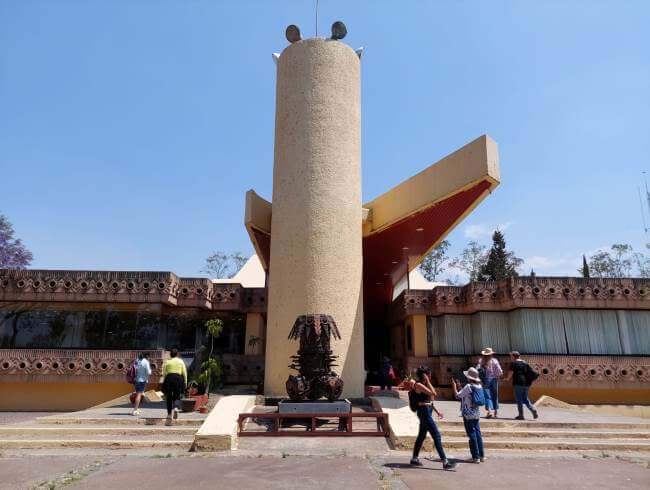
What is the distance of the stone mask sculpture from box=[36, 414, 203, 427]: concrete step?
222cm

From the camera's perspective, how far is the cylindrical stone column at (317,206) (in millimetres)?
13688

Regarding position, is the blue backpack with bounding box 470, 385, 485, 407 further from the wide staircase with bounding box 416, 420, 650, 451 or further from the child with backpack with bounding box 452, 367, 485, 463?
the wide staircase with bounding box 416, 420, 650, 451

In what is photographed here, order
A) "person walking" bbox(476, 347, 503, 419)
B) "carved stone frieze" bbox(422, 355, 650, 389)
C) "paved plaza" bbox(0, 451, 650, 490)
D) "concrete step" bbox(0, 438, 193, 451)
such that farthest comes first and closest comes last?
"carved stone frieze" bbox(422, 355, 650, 389) → "person walking" bbox(476, 347, 503, 419) → "concrete step" bbox(0, 438, 193, 451) → "paved plaza" bbox(0, 451, 650, 490)

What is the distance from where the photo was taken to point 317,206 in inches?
559

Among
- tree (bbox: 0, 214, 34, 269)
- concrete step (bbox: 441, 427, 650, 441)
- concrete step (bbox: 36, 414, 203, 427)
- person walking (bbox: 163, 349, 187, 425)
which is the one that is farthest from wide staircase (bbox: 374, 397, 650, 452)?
tree (bbox: 0, 214, 34, 269)

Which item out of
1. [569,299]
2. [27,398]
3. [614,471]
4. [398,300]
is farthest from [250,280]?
[614,471]

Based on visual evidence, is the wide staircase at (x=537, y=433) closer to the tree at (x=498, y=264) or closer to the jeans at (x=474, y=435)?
the jeans at (x=474, y=435)

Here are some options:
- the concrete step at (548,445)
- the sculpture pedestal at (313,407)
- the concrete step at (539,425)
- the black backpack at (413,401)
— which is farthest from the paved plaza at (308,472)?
the sculpture pedestal at (313,407)

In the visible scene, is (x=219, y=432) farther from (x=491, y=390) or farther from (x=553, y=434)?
(x=553, y=434)

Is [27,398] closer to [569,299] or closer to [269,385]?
[269,385]

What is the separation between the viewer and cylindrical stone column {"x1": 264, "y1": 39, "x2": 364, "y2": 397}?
44.9 feet

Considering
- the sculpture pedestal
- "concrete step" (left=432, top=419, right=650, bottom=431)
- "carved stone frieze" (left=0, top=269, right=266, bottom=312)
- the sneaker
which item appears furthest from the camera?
"carved stone frieze" (left=0, top=269, right=266, bottom=312)

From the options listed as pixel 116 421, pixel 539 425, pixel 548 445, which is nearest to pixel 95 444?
pixel 116 421

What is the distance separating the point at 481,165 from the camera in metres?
13.1
